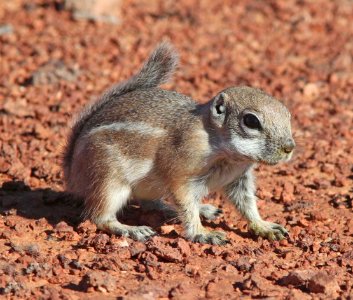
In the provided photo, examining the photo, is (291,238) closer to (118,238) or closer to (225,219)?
(225,219)

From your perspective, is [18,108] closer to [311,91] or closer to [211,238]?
[311,91]

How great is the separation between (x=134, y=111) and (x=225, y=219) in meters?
1.33

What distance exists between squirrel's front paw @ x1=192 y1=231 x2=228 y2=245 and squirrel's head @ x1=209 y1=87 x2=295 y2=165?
0.69m

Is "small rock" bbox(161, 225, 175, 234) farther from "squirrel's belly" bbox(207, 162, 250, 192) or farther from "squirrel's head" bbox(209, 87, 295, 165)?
"squirrel's head" bbox(209, 87, 295, 165)

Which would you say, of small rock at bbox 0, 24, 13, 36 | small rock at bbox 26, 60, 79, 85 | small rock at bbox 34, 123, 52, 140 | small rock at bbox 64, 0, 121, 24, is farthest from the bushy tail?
small rock at bbox 64, 0, 121, 24

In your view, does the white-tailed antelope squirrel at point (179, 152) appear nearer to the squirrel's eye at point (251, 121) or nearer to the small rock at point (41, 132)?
the squirrel's eye at point (251, 121)

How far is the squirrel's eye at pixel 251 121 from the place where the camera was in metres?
5.97

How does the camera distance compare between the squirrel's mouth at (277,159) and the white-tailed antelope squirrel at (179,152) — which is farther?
the white-tailed antelope squirrel at (179,152)

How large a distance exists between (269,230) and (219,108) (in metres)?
1.11

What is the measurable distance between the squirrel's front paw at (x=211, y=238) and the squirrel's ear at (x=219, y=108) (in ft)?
2.91

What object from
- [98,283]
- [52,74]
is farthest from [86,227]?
[52,74]

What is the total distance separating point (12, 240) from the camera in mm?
6273

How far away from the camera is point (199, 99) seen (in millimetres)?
9820

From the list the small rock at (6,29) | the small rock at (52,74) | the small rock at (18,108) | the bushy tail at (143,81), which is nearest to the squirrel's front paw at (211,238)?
the bushy tail at (143,81)
